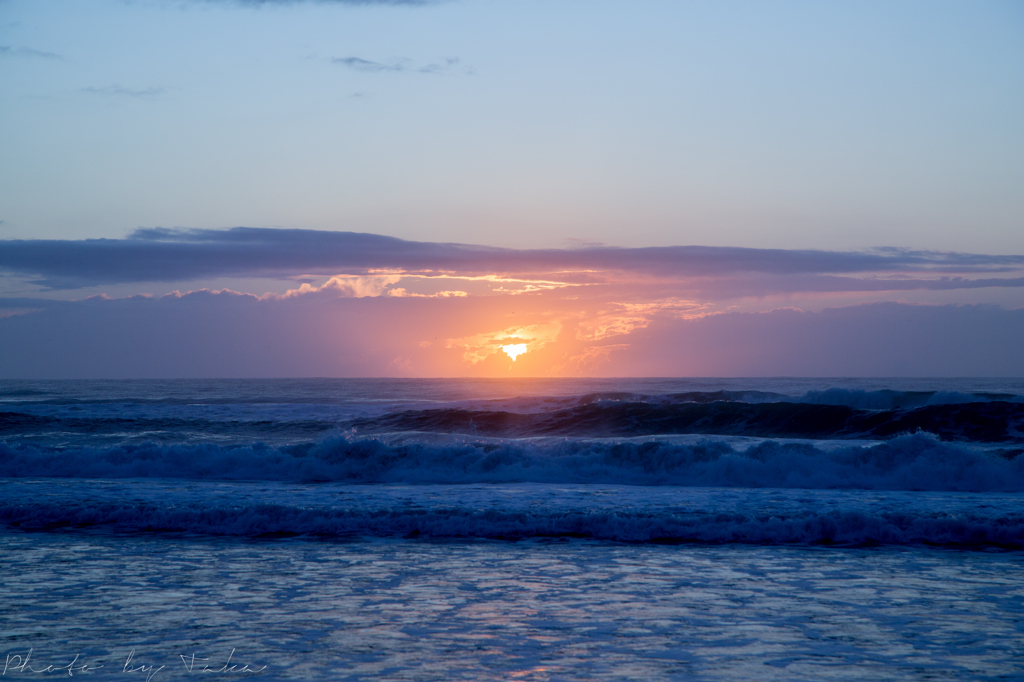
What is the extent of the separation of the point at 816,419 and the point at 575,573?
828 inches

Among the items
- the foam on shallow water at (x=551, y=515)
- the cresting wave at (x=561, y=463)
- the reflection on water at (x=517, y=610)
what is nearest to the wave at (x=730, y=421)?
the cresting wave at (x=561, y=463)

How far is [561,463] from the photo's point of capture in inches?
633

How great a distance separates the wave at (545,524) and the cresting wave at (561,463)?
434cm

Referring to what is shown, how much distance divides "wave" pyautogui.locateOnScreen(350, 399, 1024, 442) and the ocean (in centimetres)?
874

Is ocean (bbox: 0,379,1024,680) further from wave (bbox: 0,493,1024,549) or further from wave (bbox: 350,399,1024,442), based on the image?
wave (bbox: 350,399,1024,442)

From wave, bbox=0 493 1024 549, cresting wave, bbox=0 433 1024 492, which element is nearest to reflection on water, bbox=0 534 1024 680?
wave, bbox=0 493 1024 549

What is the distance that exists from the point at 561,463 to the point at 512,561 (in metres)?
7.71

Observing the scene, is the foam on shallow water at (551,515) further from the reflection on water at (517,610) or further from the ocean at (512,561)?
the reflection on water at (517,610)

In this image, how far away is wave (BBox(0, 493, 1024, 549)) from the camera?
9867mm

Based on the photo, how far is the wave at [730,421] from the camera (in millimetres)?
23859

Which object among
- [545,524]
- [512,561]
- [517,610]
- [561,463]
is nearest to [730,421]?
[561,463]

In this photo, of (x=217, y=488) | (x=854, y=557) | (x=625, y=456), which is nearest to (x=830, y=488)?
(x=625, y=456)

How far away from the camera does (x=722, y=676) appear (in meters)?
4.83

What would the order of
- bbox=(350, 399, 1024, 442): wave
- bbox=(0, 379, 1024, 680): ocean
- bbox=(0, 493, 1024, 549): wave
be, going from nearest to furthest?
bbox=(0, 379, 1024, 680): ocean < bbox=(0, 493, 1024, 549): wave < bbox=(350, 399, 1024, 442): wave
